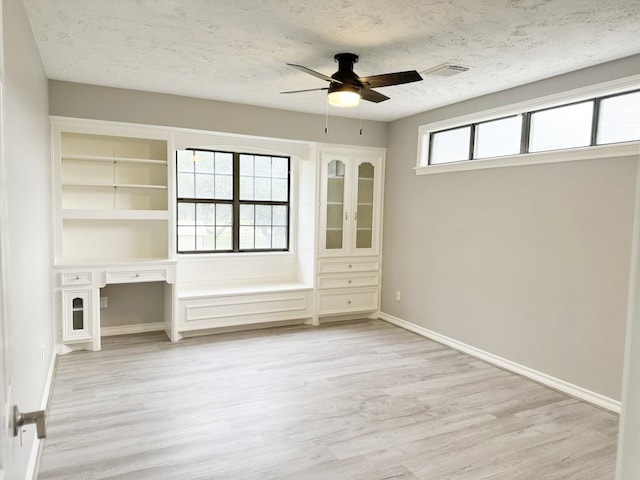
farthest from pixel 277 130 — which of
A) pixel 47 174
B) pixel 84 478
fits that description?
pixel 84 478

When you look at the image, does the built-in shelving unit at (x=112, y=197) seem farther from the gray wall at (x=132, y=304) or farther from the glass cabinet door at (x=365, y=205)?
the glass cabinet door at (x=365, y=205)

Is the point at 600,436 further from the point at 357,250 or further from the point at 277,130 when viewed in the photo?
the point at 277,130

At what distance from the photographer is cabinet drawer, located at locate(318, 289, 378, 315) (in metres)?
5.68

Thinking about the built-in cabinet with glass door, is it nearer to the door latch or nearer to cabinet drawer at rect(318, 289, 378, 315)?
cabinet drawer at rect(318, 289, 378, 315)

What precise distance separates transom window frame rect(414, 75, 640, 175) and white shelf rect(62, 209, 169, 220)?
3033mm

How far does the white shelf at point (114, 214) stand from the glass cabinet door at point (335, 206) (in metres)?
2.00

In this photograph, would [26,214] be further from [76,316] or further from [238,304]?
[238,304]

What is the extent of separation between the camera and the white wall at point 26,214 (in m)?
2.01

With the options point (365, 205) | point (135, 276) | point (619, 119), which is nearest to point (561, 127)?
point (619, 119)

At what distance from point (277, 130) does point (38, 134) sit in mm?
2528

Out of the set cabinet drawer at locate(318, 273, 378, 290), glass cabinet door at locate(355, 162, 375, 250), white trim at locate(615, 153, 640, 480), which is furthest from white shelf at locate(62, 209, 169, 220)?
white trim at locate(615, 153, 640, 480)

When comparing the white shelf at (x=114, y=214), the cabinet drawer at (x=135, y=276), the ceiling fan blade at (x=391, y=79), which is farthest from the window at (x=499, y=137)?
the cabinet drawer at (x=135, y=276)

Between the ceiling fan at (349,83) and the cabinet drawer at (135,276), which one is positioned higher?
the ceiling fan at (349,83)

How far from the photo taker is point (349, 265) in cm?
579
